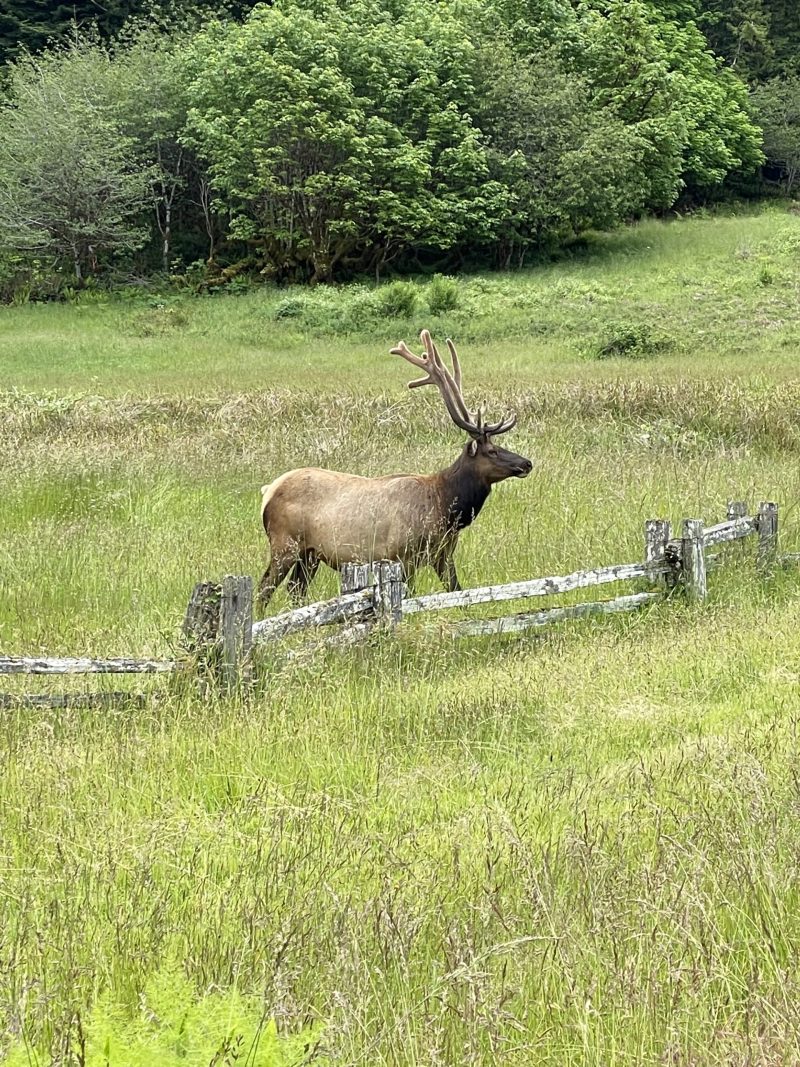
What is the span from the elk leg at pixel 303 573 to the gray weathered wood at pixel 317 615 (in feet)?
5.33

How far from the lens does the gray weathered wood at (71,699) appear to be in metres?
4.98

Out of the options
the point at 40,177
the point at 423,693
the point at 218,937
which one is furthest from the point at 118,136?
the point at 218,937

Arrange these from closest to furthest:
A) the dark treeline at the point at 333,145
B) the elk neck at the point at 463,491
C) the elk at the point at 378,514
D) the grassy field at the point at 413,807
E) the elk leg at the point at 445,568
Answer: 1. the grassy field at the point at 413,807
2. the elk leg at the point at 445,568
3. the elk at the point at 378,514
4. the elk neck at the point at 463,491
5. the dark treeline at the point at 333,145

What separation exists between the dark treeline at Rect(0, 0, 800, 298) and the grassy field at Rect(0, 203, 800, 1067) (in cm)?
2644

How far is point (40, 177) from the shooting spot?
→ 36.1 metres

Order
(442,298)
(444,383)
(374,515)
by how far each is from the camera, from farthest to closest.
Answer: (442,298) < (444,383) < (374,515)

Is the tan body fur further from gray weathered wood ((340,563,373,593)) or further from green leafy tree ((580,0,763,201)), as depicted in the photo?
green leafy tree ((580,0,763,201))

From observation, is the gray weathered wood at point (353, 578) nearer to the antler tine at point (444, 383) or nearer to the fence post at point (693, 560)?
the antler tine at point (444, 383)

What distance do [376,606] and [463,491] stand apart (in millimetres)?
1835

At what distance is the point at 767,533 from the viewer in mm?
8695

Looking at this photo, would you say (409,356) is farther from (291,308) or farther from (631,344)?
(291,308)

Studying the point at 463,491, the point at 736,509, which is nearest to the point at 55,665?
the point at 463,491

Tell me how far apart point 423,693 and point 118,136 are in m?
38.4

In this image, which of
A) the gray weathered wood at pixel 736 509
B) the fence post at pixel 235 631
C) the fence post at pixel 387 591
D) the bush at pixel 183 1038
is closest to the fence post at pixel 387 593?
the fence post at pixel 387 591
